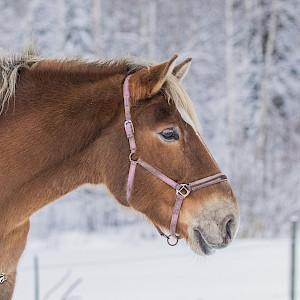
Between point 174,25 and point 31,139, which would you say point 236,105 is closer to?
point 174,25

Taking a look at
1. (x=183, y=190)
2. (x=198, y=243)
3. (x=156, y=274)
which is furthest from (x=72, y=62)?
(x=156, y=274)

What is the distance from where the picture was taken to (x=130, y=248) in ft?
26.5

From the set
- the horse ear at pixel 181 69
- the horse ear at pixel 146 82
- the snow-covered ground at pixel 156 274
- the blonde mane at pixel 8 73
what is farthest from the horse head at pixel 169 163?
the snow-covered ground at pixel 156 274

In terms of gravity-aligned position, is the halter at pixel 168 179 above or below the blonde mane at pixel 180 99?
below

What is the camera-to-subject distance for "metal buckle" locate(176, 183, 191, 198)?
1.94 meters

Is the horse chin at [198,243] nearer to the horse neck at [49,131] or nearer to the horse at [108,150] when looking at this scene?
the horse at [108,150]

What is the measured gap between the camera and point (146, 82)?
6.54 feet

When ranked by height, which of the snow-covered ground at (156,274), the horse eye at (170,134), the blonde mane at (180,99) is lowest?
the snow-covered ground at (156,274)

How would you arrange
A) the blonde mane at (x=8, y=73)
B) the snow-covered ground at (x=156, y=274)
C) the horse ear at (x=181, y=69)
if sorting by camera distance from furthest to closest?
1. the snow-covered ground at (x=156, y=274)
2. the horse ear at (x=181, y=69)
3. the blonde mane at (x=8, y=73)

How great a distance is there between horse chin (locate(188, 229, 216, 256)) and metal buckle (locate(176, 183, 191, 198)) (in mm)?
197

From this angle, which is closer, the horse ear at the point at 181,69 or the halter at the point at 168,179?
the halter at the point at 168,179

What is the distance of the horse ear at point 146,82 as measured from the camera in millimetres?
1930

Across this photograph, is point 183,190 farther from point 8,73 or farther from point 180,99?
point 8,73

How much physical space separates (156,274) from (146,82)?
4.85 m
